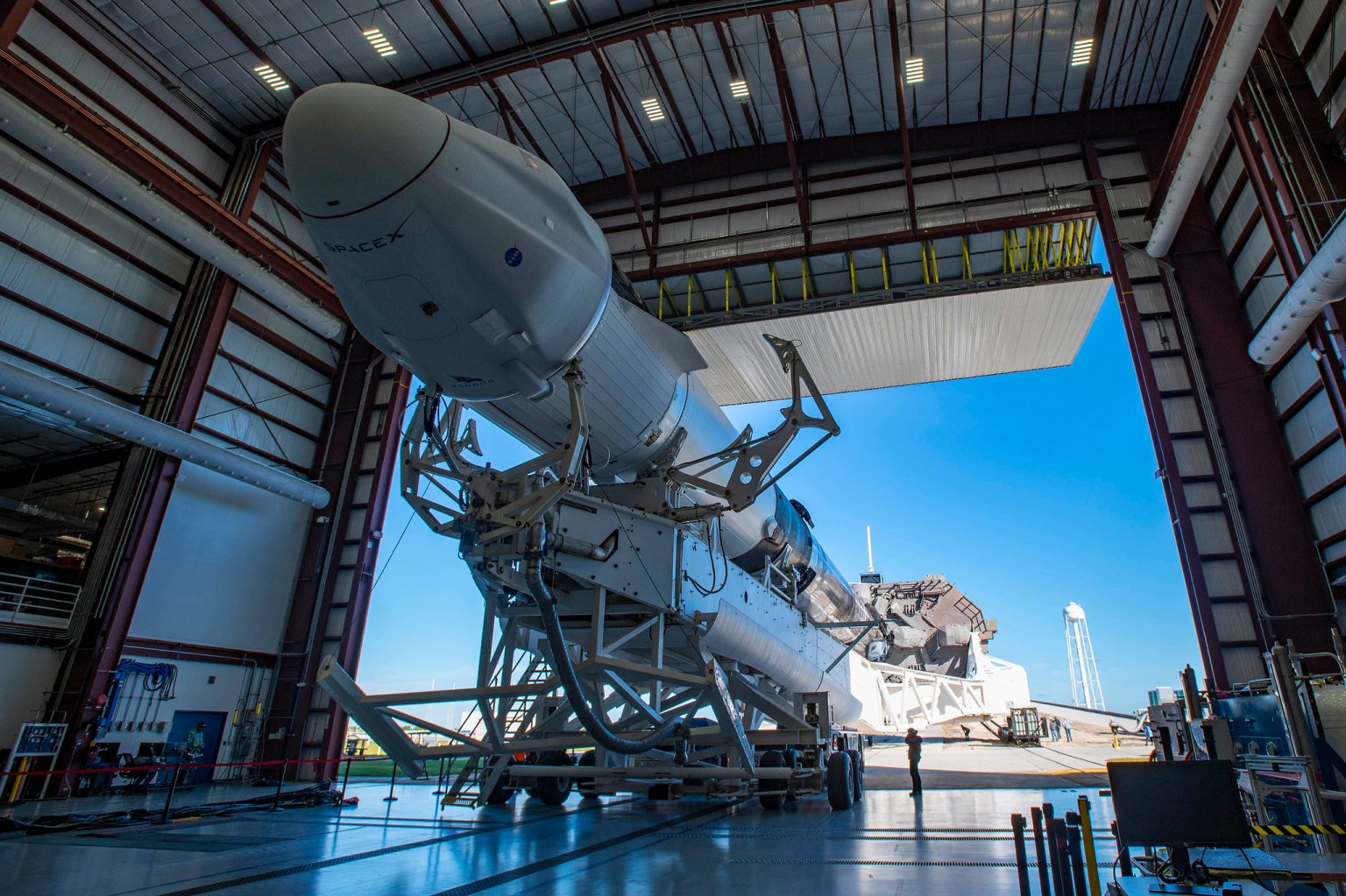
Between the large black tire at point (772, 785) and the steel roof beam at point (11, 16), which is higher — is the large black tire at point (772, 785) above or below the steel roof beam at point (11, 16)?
below

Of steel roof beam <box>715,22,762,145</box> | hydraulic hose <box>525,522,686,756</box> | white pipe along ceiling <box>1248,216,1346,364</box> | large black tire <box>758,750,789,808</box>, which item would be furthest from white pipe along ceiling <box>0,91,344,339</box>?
white pipe along ceiling <box>1248,216,1346,364</box>

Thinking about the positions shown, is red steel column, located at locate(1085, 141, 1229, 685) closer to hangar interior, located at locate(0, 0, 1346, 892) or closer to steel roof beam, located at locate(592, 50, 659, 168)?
hangar interior, located at locate(0, 0, 1346, 892)

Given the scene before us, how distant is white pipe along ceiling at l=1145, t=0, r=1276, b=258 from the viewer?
29.6 ft

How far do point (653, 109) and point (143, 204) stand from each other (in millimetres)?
9361

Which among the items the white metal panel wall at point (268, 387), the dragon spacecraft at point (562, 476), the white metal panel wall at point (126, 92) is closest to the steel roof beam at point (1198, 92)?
the dragon spacecraft at point (562, 476)

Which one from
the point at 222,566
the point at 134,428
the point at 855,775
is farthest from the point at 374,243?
the point at 222,566

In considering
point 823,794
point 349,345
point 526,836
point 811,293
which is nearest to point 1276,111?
point 811,293

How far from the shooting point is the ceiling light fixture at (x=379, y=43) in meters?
12.7

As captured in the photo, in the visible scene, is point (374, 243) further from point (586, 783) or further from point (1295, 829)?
point (586, 783)

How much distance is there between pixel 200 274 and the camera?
563 inches

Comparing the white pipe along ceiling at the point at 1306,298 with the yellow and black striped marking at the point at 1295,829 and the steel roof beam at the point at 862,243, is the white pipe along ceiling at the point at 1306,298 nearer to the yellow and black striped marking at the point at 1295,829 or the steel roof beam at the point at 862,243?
the steel roof beam at the point at 862,243

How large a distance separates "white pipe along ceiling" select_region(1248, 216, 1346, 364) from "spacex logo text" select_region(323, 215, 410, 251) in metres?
9.23

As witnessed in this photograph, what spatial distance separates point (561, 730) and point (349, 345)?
1373 cm

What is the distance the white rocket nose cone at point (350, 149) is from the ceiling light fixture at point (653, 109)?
11607mm
